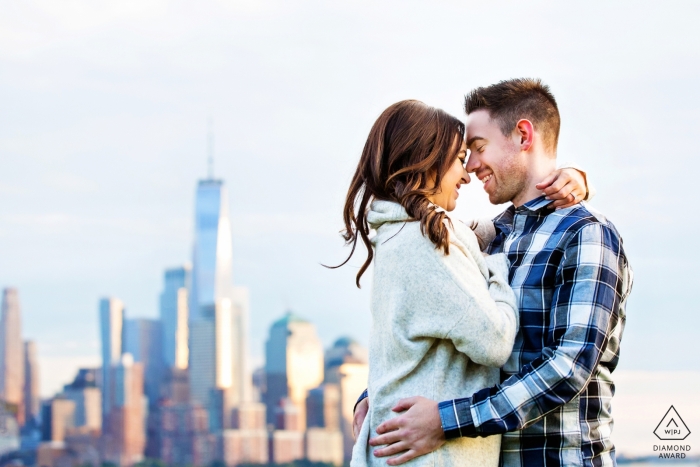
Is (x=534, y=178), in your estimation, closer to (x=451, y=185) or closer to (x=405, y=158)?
(x=451, y=185)

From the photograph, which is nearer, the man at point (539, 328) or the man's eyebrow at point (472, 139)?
the man at point (539, 328)

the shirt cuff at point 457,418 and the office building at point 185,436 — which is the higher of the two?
the shirt cuff at point 457,418

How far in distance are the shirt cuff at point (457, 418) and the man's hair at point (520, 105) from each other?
32.3 inches

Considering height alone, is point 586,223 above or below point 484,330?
above

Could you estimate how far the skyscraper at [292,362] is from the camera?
7844 cm

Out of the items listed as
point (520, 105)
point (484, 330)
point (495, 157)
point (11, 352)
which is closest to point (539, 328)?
point (484, 330)

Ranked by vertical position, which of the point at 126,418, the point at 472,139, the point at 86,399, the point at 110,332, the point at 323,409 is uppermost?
the point at 472,139

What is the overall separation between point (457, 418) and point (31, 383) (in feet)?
271

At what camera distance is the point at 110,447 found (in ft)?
220

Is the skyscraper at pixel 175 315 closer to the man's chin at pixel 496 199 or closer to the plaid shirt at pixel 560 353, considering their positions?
the man's chin at pixel 496 199

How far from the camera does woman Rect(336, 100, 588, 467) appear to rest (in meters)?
2.56

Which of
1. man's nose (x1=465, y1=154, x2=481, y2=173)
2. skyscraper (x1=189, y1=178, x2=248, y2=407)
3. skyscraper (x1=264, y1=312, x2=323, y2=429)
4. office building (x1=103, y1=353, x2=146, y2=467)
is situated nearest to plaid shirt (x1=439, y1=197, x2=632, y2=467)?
man's nose (x1=465, y1=154, x2=481, y2=173)

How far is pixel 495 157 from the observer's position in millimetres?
2980

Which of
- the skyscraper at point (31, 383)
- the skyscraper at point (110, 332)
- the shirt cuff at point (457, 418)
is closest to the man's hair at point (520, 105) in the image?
the shirt cuff at point (457, 418)
